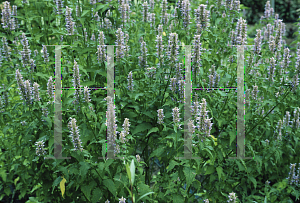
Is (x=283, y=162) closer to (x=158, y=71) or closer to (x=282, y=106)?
(x=282, y=106)

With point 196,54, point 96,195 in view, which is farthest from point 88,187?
point 196,54

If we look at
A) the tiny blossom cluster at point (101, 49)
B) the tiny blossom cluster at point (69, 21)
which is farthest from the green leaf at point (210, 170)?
the tiny blossom cluster at point (69, 21)

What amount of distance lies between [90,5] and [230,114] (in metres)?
1.80

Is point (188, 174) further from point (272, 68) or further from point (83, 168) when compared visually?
point (272, 68)

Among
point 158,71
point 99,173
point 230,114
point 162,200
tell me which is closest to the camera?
point 99,173

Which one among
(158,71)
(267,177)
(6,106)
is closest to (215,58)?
(158,71)

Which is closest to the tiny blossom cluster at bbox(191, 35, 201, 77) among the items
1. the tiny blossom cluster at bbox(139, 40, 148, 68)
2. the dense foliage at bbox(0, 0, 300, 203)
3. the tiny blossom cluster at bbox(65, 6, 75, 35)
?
the dense foliage at bbox(0, 0, 300, 203)

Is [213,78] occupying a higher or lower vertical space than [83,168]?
higher

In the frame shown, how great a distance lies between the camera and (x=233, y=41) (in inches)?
142

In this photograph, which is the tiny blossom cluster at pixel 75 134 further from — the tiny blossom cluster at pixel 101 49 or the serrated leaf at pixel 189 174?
the serrated leaf at pixel 189 174

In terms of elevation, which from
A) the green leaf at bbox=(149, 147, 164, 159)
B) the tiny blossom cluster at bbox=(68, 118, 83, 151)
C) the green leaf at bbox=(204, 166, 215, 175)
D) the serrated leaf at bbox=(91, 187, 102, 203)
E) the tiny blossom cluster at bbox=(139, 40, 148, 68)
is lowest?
the serrated leaf at bbox=(91, 187, 102, 203)

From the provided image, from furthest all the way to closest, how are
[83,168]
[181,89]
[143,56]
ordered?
[143,56], [181,89], [83,168]

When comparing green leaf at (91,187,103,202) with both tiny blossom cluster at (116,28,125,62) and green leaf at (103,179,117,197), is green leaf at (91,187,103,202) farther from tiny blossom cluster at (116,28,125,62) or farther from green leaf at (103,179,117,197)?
tiny blossom cluster at (116,28,125,62)

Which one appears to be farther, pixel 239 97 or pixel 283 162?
pixel 283 162
